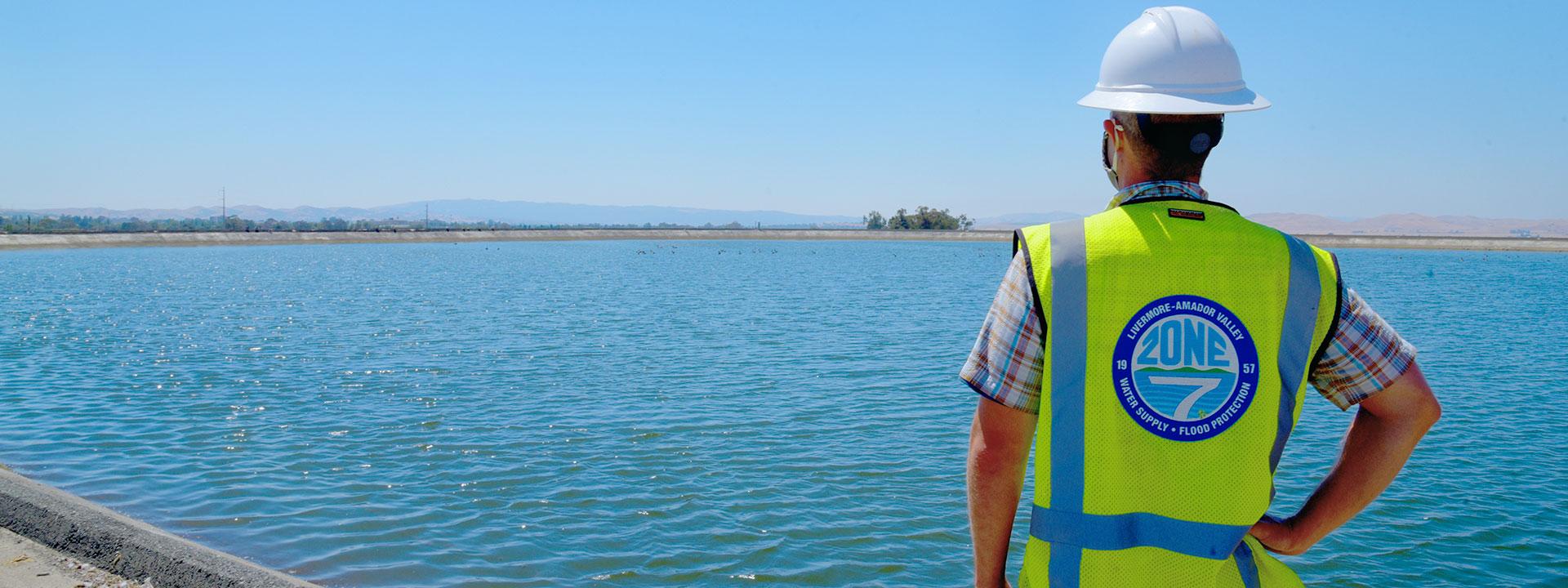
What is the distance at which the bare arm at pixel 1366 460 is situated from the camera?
2.17m

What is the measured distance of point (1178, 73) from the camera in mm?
2043

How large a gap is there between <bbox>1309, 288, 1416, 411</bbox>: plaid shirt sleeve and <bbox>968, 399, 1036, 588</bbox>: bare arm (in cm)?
59

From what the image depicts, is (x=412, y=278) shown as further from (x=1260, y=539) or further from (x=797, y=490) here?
(x=1260, y=539)

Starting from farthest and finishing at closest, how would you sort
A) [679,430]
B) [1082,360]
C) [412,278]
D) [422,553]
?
[412,278], [679,430], [422,553], [1082,360]

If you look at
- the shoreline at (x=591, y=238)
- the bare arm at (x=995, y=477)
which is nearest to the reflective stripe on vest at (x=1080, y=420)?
the bare arm at (x=995, y=477)

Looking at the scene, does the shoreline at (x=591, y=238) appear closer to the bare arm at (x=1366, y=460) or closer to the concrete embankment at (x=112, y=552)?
the concrete embankment at (x=112, y=552)

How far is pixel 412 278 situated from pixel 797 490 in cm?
4096

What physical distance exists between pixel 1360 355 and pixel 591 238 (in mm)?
131862

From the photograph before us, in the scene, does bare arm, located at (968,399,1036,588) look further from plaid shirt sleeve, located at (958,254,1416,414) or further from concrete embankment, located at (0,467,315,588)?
concrete embankment, located at (0,467,315,588)

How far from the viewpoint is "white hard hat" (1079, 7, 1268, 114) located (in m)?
2.02

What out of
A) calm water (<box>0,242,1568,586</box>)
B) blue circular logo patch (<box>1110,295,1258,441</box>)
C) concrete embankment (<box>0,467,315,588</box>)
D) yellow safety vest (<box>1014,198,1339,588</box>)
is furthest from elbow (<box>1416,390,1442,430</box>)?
calm water (<box>0,242,1568,586</box>)

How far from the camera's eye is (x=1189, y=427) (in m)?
1.96

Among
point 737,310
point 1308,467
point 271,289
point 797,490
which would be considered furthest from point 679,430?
point 271,289

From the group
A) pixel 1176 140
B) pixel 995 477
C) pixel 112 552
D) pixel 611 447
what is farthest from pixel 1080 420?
pixel 611 447
